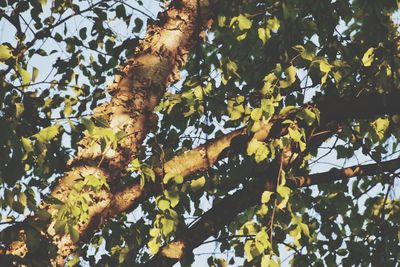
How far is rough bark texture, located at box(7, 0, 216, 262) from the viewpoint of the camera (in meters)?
3.91

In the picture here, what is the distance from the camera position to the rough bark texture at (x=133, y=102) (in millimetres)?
3910

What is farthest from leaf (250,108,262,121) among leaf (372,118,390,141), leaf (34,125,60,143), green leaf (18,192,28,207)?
leaf (372,118,390,141)

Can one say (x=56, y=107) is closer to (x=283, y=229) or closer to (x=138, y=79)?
(x=138, y=79)

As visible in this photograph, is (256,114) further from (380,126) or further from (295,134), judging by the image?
(380,126)

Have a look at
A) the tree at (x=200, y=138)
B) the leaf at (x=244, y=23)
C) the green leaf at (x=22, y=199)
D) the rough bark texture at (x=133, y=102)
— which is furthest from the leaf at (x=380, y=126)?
the green leaf at (x=22, y=199)

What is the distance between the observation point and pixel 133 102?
13.8 feet

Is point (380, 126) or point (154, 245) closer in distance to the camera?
point (154, 245)

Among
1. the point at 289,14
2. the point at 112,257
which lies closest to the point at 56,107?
the point at 112,257

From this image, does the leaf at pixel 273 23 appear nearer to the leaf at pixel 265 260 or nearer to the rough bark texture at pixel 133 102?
the rough bark texture at pixel 133 102

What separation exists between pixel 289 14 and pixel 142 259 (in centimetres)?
282

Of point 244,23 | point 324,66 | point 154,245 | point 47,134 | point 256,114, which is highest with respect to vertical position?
point 244,23

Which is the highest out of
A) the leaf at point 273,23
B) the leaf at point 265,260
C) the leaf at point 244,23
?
the leaf at point 273,23

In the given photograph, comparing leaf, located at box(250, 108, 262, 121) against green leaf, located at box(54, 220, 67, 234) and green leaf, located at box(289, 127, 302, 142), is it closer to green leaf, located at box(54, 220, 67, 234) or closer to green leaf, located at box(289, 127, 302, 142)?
green leaf, located at box(289, 127, 302, 142)

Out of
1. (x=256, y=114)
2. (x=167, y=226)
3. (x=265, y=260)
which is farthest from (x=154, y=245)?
(x=256, y=114)
